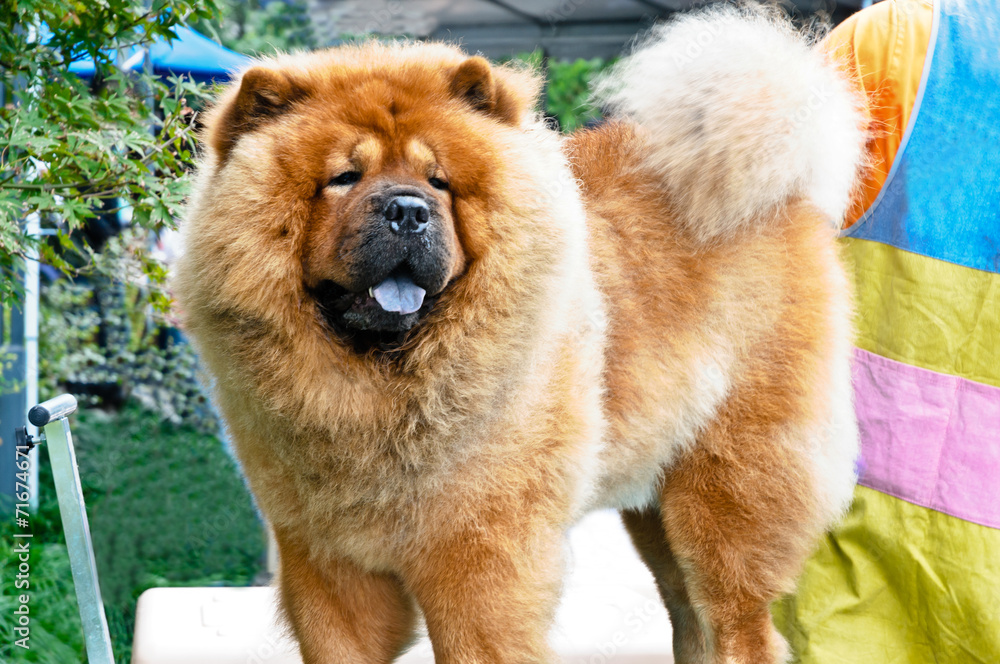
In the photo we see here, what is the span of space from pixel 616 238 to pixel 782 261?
45 cm

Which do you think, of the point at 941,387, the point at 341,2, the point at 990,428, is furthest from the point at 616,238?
the point at 341,2

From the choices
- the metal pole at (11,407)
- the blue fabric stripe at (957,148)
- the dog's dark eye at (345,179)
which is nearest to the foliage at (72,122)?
the dog's dark eye at (345,179)

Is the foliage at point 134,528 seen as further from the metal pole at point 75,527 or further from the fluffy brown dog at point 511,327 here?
the fluffy brown dog at point 511,327

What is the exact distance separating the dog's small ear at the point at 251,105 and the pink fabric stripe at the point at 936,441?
1.82 m

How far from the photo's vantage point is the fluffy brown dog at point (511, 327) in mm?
1713

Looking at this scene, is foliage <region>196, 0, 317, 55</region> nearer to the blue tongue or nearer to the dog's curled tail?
the dog's curled tail

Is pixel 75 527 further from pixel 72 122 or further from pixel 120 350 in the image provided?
pixel 120 350

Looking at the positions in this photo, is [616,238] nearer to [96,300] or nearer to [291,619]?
[291,619]

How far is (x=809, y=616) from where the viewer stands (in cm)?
252

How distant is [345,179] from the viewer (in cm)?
172

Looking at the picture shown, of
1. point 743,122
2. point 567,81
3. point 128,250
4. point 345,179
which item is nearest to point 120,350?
point 128,250

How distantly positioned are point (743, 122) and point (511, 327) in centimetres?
88

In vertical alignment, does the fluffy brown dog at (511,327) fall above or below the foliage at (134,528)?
above

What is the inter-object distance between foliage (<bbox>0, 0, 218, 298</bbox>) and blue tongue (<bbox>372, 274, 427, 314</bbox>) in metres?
1.04
